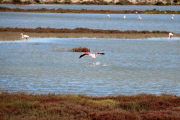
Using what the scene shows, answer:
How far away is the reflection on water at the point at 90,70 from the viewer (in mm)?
14623

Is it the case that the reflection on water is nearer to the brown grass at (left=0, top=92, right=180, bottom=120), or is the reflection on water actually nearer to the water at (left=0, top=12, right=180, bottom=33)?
the brown grass at (left=0, top=92, right=180, bottom=120)

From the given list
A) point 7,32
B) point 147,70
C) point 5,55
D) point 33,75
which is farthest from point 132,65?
point 7,32

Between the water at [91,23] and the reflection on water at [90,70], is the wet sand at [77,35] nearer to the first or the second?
the reflection on water at [90,70]

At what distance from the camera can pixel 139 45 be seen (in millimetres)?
31594

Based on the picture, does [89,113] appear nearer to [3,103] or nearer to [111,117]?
[111,117]

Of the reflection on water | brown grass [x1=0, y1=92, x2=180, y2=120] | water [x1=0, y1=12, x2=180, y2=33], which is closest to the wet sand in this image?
the reflection on water

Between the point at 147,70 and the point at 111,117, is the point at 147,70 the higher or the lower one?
the lower one

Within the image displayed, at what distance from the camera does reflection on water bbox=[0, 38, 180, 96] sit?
48.0 ft

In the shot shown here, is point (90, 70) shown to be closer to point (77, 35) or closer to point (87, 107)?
point (87, 107)

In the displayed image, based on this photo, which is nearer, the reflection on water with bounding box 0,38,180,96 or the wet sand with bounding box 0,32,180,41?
the reflection on water with bounding box 0,38,180,96

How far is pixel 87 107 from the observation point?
9977mm

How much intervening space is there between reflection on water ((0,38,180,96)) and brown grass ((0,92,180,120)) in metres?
2.44

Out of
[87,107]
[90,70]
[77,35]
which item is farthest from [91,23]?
[87,107]

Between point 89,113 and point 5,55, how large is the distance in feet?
52.0
